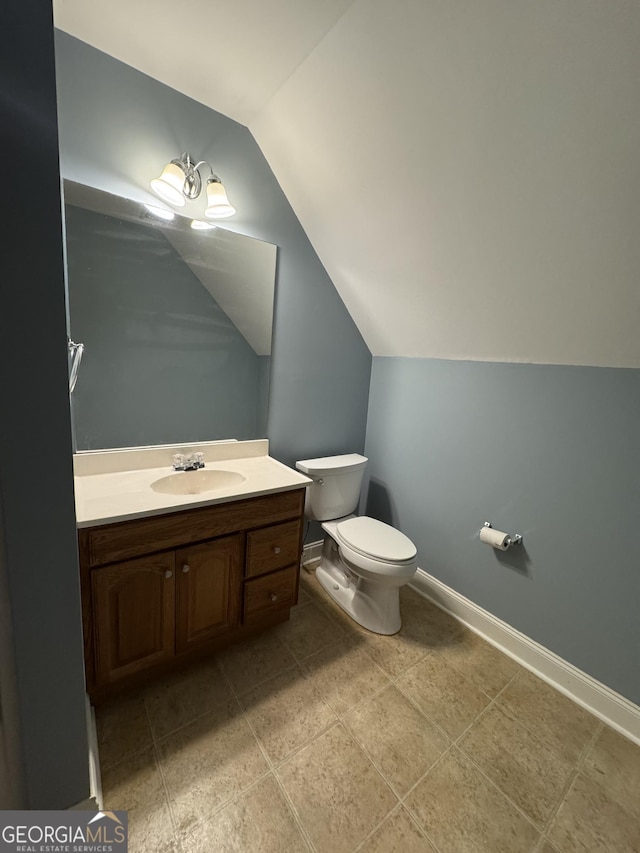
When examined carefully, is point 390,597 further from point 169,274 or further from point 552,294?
point 169,274

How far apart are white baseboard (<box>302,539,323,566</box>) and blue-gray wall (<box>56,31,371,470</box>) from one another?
636mm

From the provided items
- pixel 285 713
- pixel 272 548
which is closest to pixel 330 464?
pixel 272 548

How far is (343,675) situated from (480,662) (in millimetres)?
696

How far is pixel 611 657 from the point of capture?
4.47ft

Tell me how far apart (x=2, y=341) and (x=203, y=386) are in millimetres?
1057

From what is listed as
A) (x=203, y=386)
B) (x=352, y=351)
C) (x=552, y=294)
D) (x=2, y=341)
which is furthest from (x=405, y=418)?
(x=2, y=341)

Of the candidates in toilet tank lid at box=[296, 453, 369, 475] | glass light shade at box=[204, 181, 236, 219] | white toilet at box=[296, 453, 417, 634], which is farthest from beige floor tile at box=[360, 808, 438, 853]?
glass light shade at box=[204, 181, 236, 219]

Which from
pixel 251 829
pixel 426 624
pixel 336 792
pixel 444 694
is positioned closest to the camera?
pixel 251 829

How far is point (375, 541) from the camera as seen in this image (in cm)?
174

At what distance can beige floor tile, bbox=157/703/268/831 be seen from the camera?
3.33 feet

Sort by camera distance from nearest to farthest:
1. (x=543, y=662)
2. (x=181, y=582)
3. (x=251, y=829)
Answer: (x=251, y=829)
(x=181, y=582)
(x=543, y=662)

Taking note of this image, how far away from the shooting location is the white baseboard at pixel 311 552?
223 cm

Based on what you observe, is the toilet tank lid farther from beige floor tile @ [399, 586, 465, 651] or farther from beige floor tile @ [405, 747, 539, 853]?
beige floor tile @ [405, 747, 539, 853]

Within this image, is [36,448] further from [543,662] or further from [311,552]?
[543,662]
